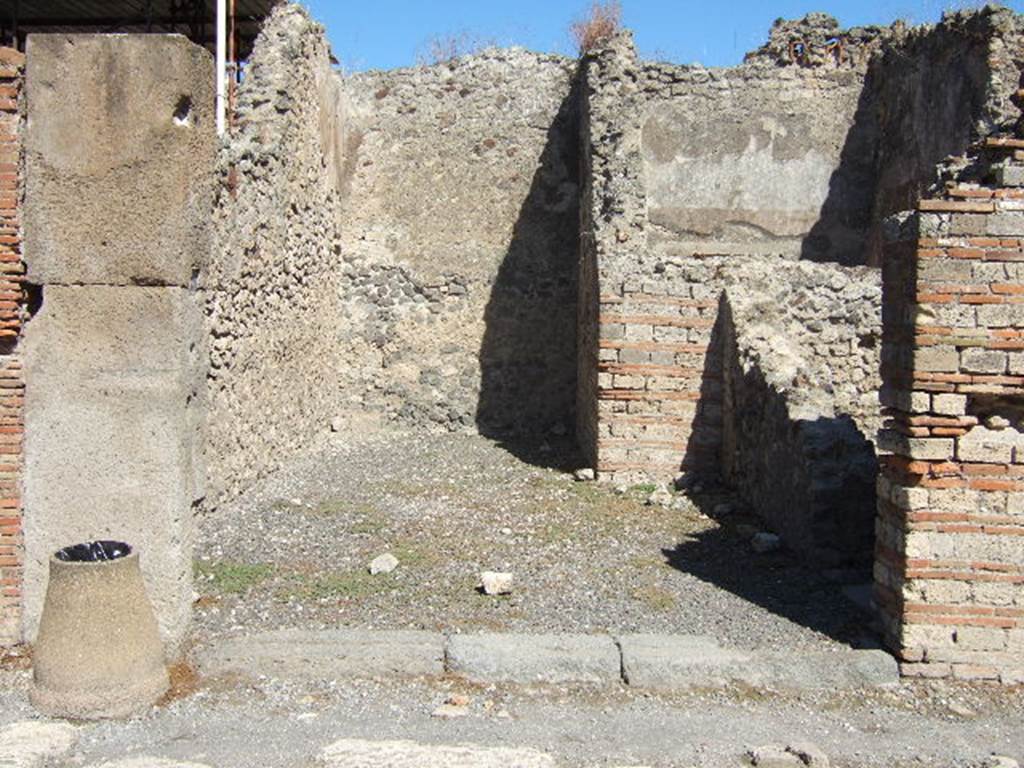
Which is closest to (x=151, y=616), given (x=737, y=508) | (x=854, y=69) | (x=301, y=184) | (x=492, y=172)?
(x=737, y=508)

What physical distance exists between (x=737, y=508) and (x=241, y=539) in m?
3.76

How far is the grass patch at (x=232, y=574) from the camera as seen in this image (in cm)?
588

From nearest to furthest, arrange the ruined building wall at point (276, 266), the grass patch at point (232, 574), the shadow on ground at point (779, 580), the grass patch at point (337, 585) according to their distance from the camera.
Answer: the shadow on ground at point (779, 580), the grass patch at point (337, 585), the grass patch at point (232, 574), the ruined building wall at point (276, 266)

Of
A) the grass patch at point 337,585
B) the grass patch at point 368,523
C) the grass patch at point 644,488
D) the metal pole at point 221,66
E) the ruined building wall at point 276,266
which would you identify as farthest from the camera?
the metal pole at point 221,66

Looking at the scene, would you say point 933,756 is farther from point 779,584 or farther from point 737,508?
point 737,508

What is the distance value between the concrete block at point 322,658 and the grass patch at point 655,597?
4.48ft

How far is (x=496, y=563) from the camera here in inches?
256

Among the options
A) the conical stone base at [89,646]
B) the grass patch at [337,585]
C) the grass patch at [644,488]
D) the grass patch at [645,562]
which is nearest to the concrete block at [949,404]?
the grass patch at [645,562]

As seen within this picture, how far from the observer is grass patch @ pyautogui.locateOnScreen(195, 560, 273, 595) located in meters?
5.88

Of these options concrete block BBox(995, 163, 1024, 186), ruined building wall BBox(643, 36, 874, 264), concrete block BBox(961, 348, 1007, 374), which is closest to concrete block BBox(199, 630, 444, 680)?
concrete block BBox(961, 348, 1007, 374)

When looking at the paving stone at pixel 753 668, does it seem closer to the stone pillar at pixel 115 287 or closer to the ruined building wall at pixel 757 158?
the stone pillar at pixel 115 287

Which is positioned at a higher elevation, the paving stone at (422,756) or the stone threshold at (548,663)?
the stone threshold at (548,663)

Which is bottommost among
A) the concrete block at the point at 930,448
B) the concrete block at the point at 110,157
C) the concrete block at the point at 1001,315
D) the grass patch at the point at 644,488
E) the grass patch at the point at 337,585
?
the grass patch at the point at 337,585

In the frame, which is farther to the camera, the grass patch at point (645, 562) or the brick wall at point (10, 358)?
the grass patch at point (645, 562)
